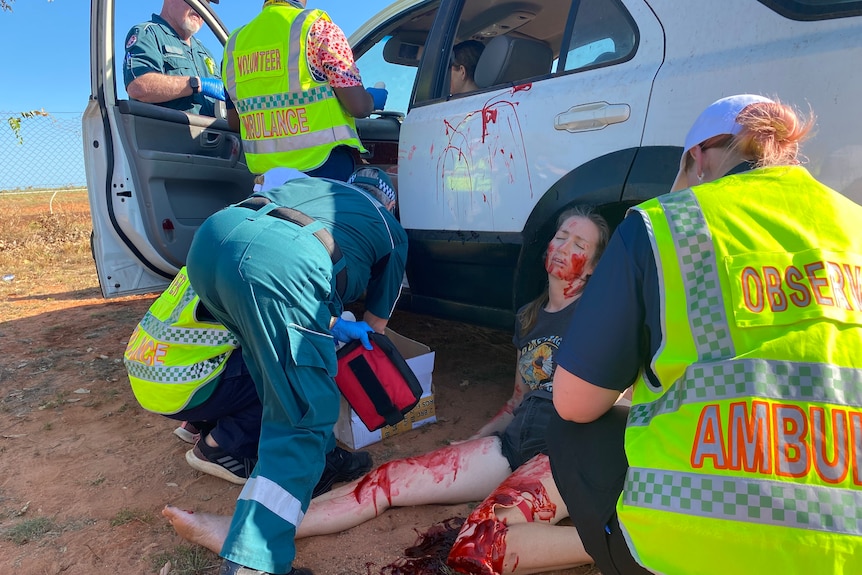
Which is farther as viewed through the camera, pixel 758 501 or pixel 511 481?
pixel 511 481

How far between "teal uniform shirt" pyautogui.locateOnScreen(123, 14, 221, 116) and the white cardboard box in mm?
2327

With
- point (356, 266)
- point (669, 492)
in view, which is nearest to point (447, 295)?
point (356, 266)

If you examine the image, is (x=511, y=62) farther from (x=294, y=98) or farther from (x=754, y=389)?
(x=754, y=389)

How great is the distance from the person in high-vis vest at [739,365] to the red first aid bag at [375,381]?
0.95 m

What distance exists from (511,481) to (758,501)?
951 mm

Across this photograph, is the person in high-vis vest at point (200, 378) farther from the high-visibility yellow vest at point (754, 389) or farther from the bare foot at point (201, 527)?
the high-visibility yellow vest at point (754, 389)

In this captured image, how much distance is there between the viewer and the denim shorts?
6.65ft

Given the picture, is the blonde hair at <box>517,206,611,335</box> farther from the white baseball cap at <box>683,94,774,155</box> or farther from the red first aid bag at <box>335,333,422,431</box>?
the white baseball cap at <box>683,94,774,155</box>

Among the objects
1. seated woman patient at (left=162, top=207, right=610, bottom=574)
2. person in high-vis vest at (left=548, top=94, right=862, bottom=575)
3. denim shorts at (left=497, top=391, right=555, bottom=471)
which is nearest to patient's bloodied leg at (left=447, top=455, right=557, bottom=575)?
seated woman patient at (left=162, top=207, right=610, bottom=574)

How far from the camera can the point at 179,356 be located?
213cm

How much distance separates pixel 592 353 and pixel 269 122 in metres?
2.20

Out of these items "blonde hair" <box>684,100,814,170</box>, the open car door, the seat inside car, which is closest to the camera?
"blonde hair" <box>684,100,814,170</box>

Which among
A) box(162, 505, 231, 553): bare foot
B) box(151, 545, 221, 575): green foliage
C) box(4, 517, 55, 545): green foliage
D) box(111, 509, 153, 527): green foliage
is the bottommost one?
box(111, 509, 153, 527): green foliage

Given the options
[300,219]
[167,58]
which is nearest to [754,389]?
[300,219]
